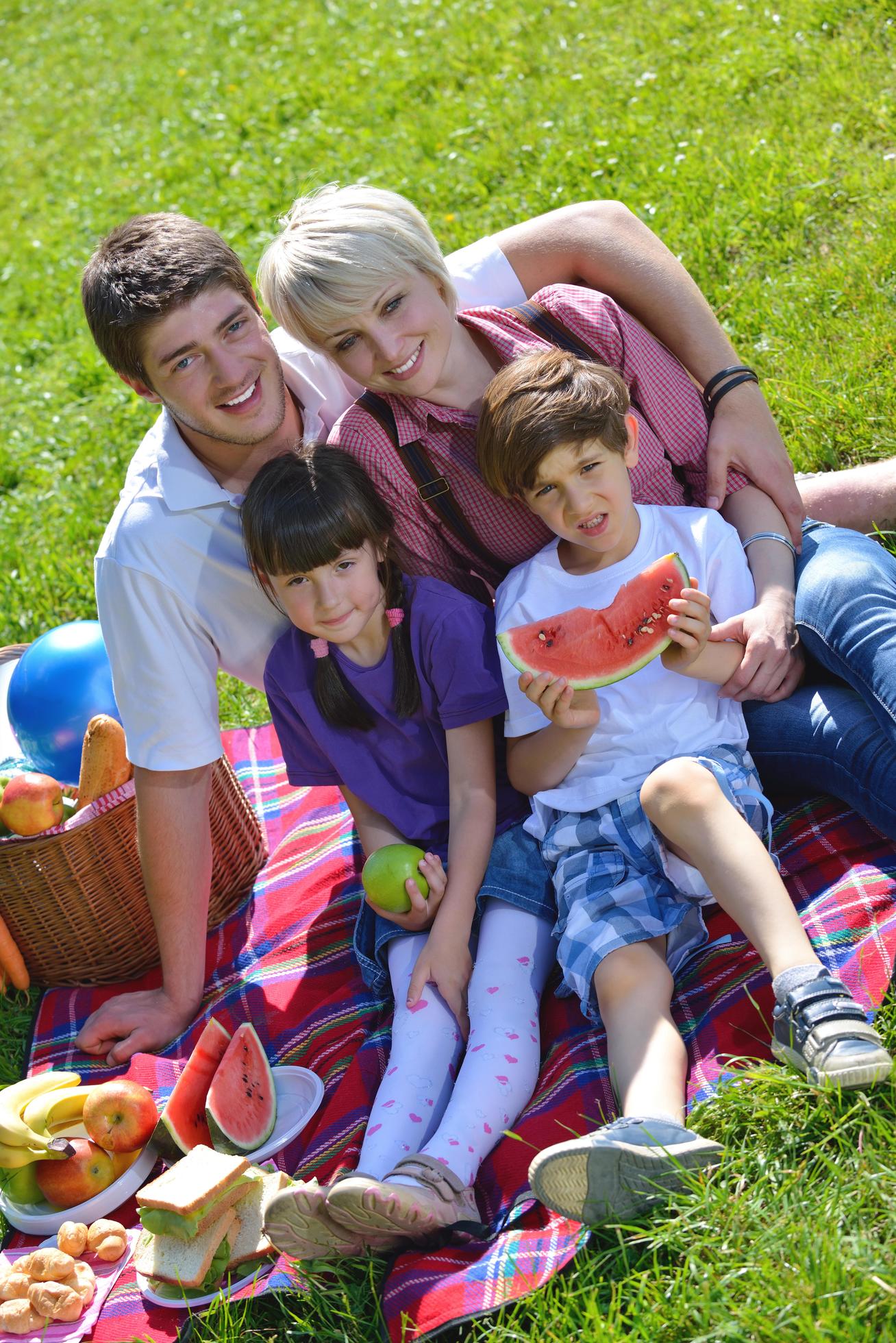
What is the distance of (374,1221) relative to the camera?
259 cm

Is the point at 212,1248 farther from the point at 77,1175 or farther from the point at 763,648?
the point at 763,648

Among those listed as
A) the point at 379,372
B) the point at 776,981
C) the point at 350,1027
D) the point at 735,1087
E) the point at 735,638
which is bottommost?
the point at 350,1027

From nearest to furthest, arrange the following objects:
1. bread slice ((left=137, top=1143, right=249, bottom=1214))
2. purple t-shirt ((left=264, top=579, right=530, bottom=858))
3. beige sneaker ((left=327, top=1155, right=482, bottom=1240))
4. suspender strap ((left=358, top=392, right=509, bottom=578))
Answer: beige sneaker ((left=327, top=1155, right=482, bottom=1240)), bread slice ((left=137, top=1143, right=249, bottom=1214)), purple t-shirt ((left=264, top=579, right=530, bottom=858)), suspender strap ((left=358, top=392, right=509, bottom=578))

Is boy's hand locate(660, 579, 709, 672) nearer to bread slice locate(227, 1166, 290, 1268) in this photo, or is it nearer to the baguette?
bread slice locate(227, 1166, 290, 1268)

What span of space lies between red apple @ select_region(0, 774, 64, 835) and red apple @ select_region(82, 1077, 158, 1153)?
951 mm

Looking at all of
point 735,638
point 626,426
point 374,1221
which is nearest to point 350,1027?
point 374,1221

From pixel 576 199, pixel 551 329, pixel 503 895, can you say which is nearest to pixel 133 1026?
pixel 503 895

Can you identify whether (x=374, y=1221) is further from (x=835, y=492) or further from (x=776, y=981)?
(x=835, y=492)

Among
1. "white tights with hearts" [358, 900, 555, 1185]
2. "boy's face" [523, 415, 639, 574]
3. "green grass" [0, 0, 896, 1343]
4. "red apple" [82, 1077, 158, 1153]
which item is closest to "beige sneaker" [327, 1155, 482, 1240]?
"white tights with hearts" [358, 900, 555, 1185]

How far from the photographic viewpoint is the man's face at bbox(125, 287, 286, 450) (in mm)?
3545

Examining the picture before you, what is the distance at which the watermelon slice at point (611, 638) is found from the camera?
3.10 meters

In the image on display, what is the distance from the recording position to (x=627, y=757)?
10.7 feet

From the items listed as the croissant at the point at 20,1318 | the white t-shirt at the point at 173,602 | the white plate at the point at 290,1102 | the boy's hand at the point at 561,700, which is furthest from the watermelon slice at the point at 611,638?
the croissant at the point at 20,1318

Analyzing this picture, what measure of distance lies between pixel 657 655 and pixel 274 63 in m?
9.21
